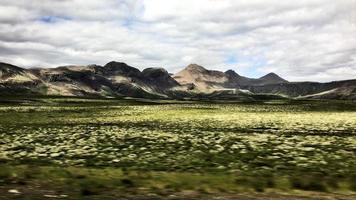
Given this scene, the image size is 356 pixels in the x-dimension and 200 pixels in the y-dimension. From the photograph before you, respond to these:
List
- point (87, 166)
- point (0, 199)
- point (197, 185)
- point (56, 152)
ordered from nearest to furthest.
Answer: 1. point (0, 199)
2. point (197, 185)
3. point (87, 166)
4. point (56, 152)

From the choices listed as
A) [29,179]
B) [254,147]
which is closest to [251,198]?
[29,179]

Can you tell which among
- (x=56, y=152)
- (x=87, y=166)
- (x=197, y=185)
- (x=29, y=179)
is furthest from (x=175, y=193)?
(x=56, y=152)

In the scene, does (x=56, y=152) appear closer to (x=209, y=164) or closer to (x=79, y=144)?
(x=79, y=144)

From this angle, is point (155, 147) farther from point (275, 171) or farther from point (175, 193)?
point (175, 193)

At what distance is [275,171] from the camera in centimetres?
1978

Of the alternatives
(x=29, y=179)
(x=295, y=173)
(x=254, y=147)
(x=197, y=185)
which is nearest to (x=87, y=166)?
(x=29, y=179)

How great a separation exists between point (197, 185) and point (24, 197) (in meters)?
5.74

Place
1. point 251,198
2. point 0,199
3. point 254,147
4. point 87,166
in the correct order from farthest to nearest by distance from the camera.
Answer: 1. point 254,147
2. point 87,166
3. point 251,198
4. point 0,199

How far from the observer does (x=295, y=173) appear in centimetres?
1909

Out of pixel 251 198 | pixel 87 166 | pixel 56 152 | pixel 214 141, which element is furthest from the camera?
pixel 214 141

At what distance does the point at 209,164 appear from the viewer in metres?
22.1

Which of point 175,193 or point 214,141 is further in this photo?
point 214,141

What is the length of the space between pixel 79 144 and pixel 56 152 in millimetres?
3987

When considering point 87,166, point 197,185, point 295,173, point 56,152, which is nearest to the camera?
point 197,185
